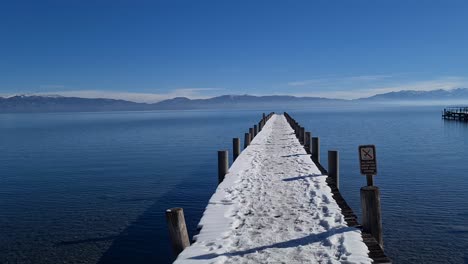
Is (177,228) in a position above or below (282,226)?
above

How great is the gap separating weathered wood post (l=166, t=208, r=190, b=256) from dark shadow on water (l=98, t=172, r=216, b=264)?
4.12 meters

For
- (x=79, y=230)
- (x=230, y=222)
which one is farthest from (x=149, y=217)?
(x=230, y=222)

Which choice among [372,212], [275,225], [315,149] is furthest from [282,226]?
[315,149]

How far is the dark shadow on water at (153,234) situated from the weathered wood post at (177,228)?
4.12 m

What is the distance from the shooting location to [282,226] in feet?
27.1

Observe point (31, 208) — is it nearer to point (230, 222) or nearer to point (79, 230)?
point (79, 230)

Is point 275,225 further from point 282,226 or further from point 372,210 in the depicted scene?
point 372,210

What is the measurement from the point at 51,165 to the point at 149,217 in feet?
55.4

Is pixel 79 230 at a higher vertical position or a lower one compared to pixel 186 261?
lower

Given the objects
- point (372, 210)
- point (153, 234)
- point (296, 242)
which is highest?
point (372, 210)

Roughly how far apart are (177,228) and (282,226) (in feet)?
7.94

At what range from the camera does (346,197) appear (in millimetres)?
16953

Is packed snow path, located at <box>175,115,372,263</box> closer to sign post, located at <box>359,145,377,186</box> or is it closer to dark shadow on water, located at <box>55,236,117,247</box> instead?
sign post, located at <box>359,145,377,186</box>

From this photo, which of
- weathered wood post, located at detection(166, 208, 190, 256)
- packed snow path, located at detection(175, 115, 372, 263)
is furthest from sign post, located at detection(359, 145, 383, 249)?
weathered wood post, located at detection(166, 208, 190, 256)
